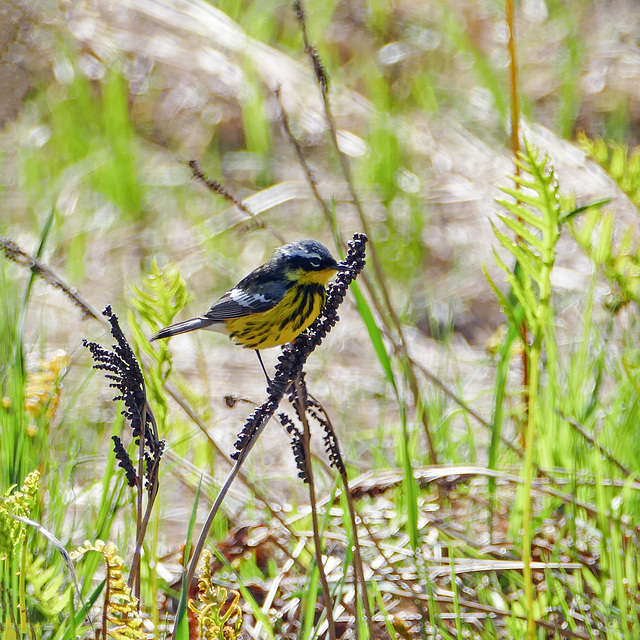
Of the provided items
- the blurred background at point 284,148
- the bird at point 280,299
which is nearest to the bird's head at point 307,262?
the bird at point 280,299

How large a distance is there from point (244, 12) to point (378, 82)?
64.5 inches

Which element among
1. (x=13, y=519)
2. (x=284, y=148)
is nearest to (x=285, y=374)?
(x=13, y=519)

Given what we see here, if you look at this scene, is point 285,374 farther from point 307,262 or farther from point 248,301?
point 248,301

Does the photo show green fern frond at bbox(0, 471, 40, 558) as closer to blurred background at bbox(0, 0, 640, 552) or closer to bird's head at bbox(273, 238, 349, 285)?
bird's head at bbox(273, 238, 349, 285)

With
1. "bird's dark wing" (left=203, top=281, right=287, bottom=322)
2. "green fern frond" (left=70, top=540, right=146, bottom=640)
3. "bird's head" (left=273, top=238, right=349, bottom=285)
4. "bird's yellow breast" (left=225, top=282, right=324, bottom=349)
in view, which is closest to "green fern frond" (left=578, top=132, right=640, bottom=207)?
"bird's head" (left=273, top=238, right=349, bottom=285)

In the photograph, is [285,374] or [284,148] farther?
[284,148]

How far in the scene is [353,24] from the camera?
6684 mm

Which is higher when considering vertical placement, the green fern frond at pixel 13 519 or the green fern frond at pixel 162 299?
the green fern frond at pixel 162 299

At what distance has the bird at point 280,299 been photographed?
8.36 ft

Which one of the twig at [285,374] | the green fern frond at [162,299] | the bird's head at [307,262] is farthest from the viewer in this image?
the bird's head at [307,262]

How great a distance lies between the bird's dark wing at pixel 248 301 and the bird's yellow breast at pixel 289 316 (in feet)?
0.07

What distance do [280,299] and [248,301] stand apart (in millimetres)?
145

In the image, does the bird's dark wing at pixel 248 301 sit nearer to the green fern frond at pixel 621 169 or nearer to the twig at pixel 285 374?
the green fern frond at pixel 621 169

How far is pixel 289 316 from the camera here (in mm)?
2609
